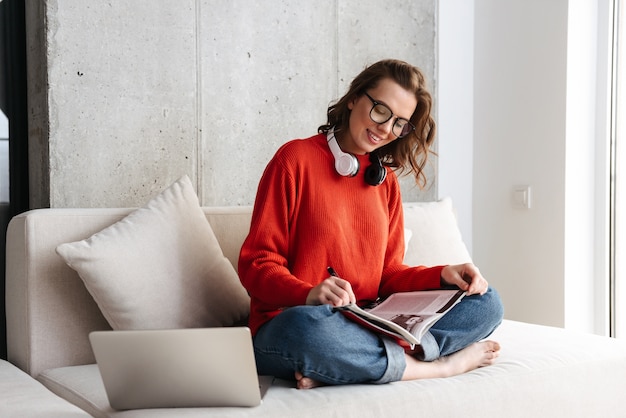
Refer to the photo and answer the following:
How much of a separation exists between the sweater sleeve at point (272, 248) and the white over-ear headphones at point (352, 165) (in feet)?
0.47

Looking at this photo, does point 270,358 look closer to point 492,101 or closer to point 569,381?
point 569,381

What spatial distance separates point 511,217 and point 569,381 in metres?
1.47

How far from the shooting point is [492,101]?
332 centimetres

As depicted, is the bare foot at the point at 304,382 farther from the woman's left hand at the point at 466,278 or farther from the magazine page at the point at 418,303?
the woman's left hand at the point at 466,278

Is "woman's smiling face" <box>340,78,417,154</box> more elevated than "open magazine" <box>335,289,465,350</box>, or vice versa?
"woman's smiling face" <box>340,78,417,154</box>

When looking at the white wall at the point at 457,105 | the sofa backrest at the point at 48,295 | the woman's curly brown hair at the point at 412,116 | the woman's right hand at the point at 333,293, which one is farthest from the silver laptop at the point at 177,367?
the white wall at the point at 457,105

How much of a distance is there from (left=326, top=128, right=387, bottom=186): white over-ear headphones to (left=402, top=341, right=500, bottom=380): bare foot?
493 millimetres

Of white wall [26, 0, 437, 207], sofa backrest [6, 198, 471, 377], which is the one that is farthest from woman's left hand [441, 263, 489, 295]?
white wall [26, 0, 437, 207]

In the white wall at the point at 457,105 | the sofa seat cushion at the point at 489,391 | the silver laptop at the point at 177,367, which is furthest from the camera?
the white wall at the point at 457,105

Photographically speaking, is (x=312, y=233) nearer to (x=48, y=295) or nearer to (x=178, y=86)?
(x=48, y=295)

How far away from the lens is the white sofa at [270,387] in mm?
1546

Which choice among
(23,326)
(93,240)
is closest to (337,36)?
(93,240)

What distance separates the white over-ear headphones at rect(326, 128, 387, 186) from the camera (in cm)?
190

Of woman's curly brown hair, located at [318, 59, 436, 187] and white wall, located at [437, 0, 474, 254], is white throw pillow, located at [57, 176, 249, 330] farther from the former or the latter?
white wall, located at [437, 0, 474, 254]
